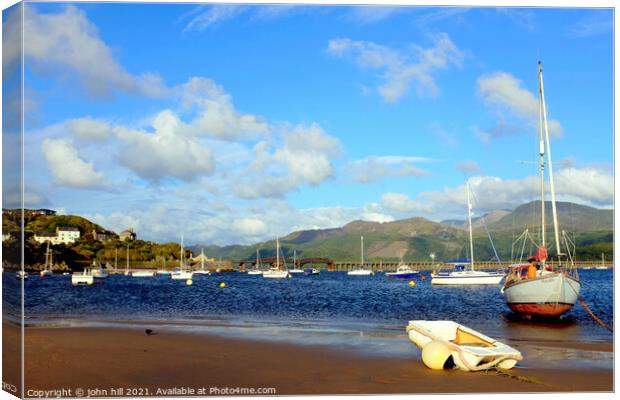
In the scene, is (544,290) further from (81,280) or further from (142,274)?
(142,274)

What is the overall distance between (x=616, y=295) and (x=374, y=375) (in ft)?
14.4

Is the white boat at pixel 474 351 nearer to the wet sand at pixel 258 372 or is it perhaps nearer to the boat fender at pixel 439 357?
the boat fender at pixel 439 357

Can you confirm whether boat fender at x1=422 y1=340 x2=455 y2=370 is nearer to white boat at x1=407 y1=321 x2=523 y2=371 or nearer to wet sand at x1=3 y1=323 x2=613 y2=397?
white boat at x1=407 y1=321 x2=523 y2=371

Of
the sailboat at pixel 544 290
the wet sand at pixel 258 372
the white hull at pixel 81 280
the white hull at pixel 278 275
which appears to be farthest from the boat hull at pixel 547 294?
the white hull at pixel 278 275

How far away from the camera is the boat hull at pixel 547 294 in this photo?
23688 mm

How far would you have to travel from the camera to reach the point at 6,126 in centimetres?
998

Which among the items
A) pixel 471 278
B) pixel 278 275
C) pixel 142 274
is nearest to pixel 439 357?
pixel 471 278

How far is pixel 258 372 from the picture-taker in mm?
11867

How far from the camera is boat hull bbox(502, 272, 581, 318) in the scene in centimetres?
2369

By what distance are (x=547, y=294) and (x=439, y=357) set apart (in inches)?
535

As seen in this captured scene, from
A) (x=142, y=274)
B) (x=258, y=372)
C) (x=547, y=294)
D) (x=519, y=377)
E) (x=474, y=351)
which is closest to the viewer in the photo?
(x=519, y=377)

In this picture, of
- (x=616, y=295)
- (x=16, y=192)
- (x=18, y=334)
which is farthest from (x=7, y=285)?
(x=616, y=295)

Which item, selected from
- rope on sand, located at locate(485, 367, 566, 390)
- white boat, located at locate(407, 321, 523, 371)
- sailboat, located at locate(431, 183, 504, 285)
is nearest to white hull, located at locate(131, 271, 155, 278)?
sailboat, located at locate(431, 183, 504, 285)

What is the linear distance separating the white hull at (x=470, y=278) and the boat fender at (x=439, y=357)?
51040 mm
